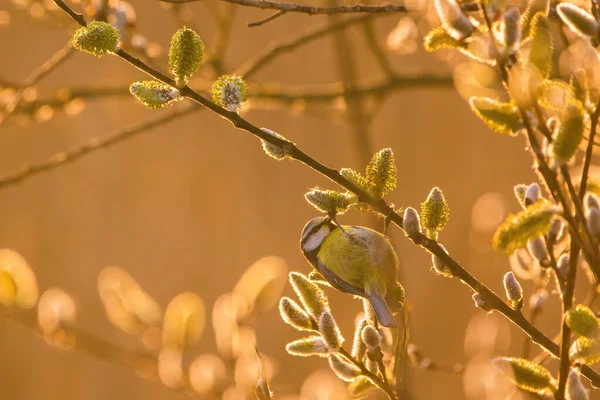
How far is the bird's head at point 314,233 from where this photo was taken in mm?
577

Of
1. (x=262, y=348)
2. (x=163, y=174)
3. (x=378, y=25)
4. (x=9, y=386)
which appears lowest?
(x=262, y=348)

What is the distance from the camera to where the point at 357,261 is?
538mm

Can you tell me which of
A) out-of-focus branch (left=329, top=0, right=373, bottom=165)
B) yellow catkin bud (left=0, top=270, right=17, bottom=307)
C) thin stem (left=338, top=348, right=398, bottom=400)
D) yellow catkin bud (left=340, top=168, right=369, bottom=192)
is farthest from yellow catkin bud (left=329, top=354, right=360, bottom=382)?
yellow catkin bud (left=0, top=270, right=17, bottom=307)

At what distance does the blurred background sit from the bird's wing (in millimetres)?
1248

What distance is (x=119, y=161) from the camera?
2.06 metres

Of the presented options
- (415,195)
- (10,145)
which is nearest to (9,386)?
(10,145)

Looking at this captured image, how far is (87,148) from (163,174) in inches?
50.6

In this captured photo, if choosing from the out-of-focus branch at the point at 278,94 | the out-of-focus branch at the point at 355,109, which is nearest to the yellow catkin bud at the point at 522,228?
the out-of-focus branch at the point at 355,109

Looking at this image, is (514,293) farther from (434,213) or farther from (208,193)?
(208,193)

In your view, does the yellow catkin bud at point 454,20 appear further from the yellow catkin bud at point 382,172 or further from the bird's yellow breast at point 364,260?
the bird's yellow breast at point 364,260

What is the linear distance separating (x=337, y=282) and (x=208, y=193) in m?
1.49

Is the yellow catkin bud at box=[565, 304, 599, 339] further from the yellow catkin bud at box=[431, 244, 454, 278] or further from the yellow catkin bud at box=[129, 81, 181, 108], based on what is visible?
the yellow catkin bud at box=[129, 81, 181, 108]

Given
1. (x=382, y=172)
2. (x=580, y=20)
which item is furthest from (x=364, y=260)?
(x=580, y=20)

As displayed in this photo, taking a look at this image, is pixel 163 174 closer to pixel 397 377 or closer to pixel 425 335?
pixel 425 335
